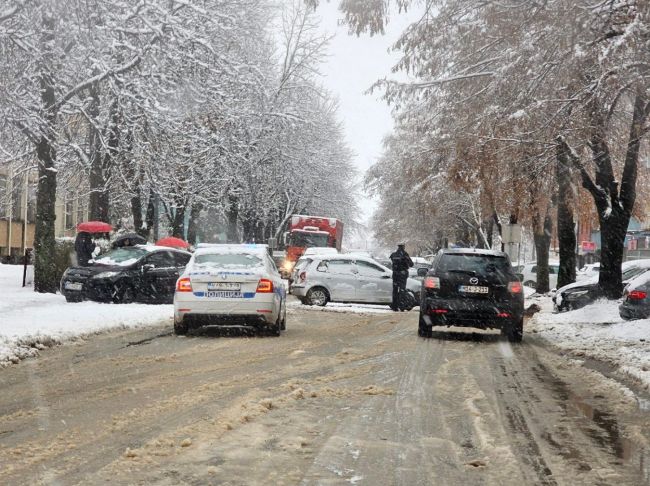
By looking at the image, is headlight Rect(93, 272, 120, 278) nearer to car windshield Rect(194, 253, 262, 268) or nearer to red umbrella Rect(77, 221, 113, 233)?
red umbrella Rect(77, 221, 113, 233)

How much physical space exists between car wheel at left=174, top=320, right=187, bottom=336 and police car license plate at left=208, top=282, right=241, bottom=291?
2.60 feet

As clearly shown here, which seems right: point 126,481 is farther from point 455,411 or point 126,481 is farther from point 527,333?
point 527,333

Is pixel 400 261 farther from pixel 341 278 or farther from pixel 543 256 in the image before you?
pixel 543 256

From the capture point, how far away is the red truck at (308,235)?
44.5 m

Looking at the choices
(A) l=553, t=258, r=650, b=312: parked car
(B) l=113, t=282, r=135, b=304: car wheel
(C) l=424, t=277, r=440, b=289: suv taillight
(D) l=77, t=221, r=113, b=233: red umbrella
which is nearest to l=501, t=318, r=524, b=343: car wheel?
(C) l=424, t=277, r=440, b=289: suv taillight

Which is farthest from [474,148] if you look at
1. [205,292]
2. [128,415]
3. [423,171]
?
[128,415]

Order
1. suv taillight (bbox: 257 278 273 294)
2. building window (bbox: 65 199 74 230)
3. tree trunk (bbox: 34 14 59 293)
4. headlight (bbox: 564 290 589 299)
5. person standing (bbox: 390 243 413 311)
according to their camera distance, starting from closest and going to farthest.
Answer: suv taillight (bbox: 257 278 273 294) < tree trunk (bbox: 34 14 59 293) < headlight (bbox: 564 290 589 299) < person standing (bbox: 390 243 413 311) < building window (bbox: 65 199 74 230)

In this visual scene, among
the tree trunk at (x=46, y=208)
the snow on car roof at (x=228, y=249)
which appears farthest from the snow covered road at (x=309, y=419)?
the tree trunk at (x=46, y=208)

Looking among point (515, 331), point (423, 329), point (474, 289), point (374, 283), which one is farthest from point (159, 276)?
point (515, 331)

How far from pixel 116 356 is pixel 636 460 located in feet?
24.6

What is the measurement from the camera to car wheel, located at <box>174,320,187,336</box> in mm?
15109

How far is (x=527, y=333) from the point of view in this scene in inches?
743

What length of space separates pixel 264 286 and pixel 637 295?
728cm

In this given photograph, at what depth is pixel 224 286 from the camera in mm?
15008
